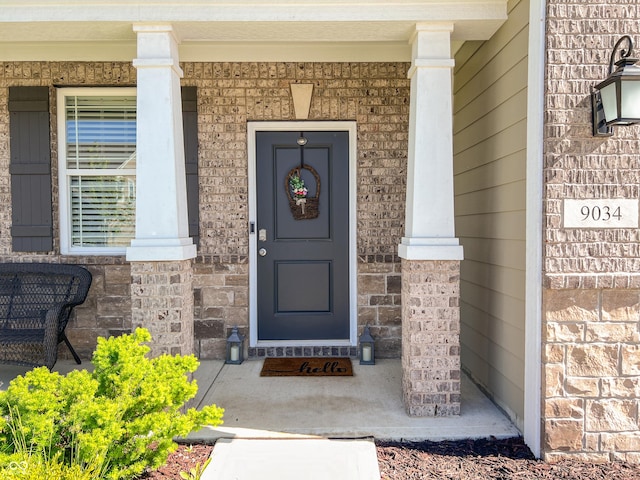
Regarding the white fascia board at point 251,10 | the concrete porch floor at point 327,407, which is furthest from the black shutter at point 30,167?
the white fascia board at point 251,10

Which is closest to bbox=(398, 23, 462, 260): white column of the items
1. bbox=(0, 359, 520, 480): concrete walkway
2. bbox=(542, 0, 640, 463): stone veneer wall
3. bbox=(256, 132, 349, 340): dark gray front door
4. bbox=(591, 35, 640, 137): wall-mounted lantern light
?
bbox=(542, 0, 640, 463): stone veneer wall

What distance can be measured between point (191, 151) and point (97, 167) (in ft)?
2.73

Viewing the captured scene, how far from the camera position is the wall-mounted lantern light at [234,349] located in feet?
13.8

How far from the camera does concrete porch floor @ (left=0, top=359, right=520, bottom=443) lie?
292 cm

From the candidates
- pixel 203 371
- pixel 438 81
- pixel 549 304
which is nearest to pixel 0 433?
pixel 203 371

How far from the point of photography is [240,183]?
4.29 metres

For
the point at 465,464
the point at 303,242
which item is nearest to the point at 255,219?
the point at 303,242

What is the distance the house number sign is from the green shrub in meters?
2.08

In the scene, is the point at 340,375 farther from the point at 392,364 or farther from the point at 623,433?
the point at 623,433

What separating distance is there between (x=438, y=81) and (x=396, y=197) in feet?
4.62

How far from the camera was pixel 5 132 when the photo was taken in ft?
13.7

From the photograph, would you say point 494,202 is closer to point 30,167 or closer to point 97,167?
point 97,167

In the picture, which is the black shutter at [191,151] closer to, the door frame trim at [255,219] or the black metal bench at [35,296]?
the door frame trim at [255,219]

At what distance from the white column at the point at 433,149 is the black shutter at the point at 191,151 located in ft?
6.59
